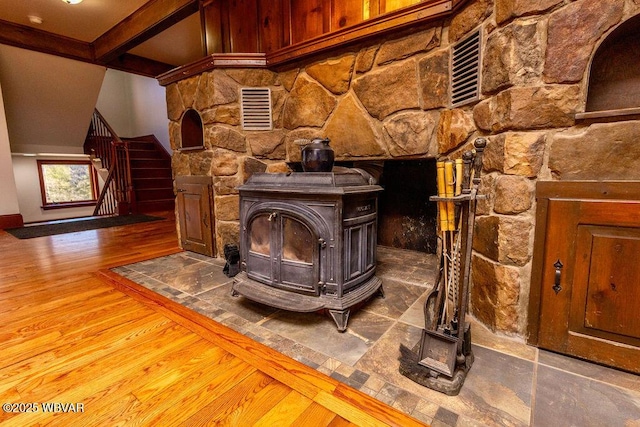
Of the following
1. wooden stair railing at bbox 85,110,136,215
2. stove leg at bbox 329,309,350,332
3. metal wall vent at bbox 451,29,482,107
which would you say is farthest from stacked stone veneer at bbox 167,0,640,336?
wooden stair railing at bbox 85,110,136,215

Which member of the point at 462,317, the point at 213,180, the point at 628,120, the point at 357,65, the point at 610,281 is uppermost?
the point at 357,65

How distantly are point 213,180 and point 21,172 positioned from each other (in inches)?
263

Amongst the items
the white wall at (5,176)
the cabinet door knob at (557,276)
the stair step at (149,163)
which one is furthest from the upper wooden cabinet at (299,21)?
the stair step at (149,163)

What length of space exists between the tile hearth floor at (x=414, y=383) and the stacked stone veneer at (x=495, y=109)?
24cm

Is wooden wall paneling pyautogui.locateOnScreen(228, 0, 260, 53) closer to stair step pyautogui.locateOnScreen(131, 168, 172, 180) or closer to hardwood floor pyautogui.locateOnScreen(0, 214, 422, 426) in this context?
hardwood floor pyautogui.locateOnScreen(0, 214, 422, 426)

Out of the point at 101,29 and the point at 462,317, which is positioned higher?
the point at 101,29

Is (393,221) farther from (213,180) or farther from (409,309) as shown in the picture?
(213,180)

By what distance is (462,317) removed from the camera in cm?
122

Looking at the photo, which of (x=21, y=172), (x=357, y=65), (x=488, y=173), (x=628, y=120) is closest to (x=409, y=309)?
(x=488, y=173)

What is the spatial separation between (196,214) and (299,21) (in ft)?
6.24

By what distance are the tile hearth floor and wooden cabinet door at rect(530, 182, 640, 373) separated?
0.09 m

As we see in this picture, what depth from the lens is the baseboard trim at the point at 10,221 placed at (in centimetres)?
441

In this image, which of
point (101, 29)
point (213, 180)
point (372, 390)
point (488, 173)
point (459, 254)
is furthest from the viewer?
point (101, 29)

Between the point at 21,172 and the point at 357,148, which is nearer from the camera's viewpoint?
the point at 357,148
